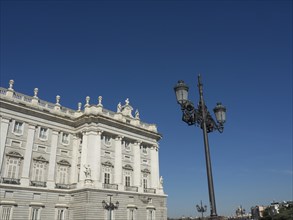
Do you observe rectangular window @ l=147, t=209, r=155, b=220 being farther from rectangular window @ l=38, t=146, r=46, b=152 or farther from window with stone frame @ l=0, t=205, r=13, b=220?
window with stone frame @ l=0, t=205, r=13, b=220

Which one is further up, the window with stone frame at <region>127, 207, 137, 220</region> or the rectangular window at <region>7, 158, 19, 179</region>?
the rectangular window at <region>7, 158, 19, 179</region>

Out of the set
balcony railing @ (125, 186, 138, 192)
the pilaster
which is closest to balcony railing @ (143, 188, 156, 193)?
balcony railing @ (125, 186, 138, 192)

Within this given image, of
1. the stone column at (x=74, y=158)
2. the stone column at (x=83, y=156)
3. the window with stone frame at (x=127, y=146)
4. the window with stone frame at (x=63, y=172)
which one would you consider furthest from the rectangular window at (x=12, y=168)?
the window with stone frame at (x=127, y=146)

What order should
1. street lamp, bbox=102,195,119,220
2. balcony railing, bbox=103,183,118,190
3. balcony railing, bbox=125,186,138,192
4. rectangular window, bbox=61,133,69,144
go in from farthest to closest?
balcony railing, bbox=125,186,138,192
rectangular window, bbox=61,133,69,144
balcony railing, bbox=103,183,118,190
street lamp, bbox=102,195,119,220

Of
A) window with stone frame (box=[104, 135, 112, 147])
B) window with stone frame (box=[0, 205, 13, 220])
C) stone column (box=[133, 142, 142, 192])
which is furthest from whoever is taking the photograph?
stone column (box=[133, 142, 142, 192])

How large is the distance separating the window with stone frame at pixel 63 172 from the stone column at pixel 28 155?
3.67 metres

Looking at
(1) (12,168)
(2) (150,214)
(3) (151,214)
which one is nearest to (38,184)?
(1) (12,168)

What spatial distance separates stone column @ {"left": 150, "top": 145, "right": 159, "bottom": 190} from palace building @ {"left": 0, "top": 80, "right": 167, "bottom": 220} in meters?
0.14

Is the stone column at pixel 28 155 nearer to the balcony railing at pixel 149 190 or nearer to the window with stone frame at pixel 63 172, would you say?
the window with stone frame at pixel 63 172

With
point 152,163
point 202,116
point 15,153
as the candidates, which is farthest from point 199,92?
point 152,163

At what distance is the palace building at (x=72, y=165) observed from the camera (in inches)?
1189

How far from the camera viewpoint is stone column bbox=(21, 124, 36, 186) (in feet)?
100

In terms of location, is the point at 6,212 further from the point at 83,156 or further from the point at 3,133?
the point at 83,156

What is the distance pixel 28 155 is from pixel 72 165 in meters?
5.64
